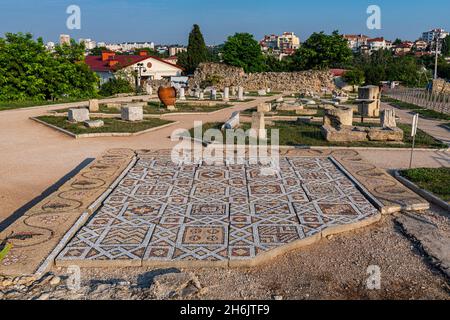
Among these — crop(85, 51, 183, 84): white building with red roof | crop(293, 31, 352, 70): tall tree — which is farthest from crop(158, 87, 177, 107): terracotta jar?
crop(293, 31, 352, 70): tall tree

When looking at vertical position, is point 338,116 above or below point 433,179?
above

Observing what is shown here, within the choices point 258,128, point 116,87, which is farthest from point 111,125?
point 116,87

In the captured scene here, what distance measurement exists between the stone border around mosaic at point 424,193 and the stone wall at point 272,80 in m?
26.9

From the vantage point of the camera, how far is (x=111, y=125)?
12.1 metres

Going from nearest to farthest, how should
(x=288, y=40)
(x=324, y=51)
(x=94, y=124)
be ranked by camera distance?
(x=94, y=124) < (x=324, y=51) < (x=288, y=40)

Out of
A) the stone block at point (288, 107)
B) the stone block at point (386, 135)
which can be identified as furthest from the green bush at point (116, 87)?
the stone block at point (386, 135)

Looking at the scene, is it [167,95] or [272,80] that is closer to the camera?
[167,95]

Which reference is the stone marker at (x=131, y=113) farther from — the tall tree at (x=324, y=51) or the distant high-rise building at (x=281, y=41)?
the distant high-rise building at (x=281, y=41)

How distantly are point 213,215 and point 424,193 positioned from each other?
3091 millimetres

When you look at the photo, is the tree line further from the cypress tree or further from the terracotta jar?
the terracotta jar

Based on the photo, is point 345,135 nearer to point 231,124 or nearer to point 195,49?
point 231,124

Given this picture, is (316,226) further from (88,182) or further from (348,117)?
(348,117)

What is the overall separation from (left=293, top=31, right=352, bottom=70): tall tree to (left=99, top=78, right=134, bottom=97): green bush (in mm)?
18183
